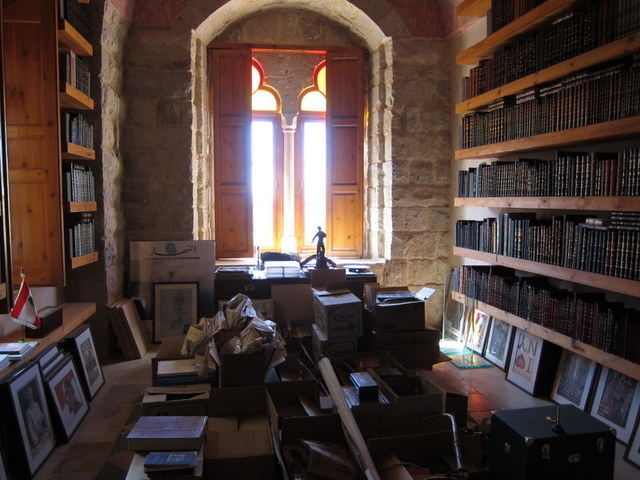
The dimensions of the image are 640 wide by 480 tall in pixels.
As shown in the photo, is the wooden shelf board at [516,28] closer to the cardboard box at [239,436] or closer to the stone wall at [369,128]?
the stone wall at [369,128]

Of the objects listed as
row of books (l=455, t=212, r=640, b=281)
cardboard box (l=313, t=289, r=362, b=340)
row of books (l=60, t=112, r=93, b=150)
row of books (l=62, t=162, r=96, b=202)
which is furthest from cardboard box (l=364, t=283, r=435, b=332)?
row of books (l=60, t=112, r=93, b=150)

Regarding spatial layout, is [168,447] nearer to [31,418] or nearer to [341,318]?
[31,418]

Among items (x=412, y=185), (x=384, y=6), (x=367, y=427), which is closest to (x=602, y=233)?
(x=367, y=427)

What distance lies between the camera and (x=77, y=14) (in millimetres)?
3715

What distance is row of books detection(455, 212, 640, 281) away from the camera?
8.29 ft

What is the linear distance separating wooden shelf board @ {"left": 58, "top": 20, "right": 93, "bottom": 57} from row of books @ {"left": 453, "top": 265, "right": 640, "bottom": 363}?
3.09 m

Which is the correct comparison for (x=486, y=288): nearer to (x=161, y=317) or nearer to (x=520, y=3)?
(x=520, y=3)

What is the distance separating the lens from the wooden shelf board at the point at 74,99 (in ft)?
11.3

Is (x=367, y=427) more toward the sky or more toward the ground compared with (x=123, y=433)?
more toward the sky

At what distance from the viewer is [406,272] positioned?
502 cm

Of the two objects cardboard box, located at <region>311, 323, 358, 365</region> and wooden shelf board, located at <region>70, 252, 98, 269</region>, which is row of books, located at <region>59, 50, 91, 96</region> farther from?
cardboard box, located at <region>311, 323, 358, 365</region>

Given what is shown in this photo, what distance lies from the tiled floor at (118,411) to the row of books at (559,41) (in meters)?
1.93

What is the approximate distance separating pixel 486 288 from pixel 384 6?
267 centimetres

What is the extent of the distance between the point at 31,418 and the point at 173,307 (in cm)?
191
